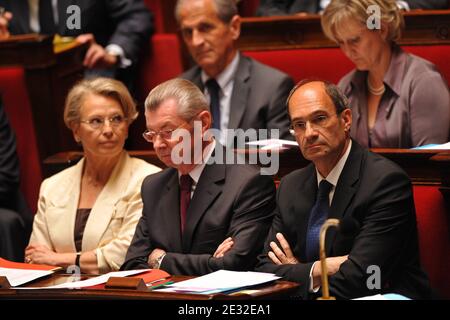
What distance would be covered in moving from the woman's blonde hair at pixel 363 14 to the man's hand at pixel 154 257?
859 mm

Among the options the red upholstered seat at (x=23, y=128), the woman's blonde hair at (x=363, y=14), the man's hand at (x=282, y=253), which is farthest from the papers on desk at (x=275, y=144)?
the red upholstered seat at (x=23, y=128)

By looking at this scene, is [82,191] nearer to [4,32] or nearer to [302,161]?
[302,161]

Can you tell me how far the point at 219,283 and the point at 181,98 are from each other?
578mm

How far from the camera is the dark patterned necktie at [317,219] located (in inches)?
80.5

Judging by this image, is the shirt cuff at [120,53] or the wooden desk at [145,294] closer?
the wooden desk at [145,294]

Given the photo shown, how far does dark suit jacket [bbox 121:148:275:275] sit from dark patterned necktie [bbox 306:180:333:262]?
14 cm

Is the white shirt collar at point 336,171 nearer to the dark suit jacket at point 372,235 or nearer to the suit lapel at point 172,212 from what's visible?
the dark suit jacket at point 372,235

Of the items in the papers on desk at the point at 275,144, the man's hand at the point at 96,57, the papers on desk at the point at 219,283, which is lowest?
the papers on desk at the point at 219,283

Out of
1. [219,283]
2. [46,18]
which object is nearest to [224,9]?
[46,18]

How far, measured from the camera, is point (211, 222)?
218cm

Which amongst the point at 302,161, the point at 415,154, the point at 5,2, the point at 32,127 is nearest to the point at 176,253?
the point at 302,161

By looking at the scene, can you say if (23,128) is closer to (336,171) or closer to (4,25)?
(4,25)

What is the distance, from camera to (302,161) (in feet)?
7.72

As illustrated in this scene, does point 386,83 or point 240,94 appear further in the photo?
point 240,94
